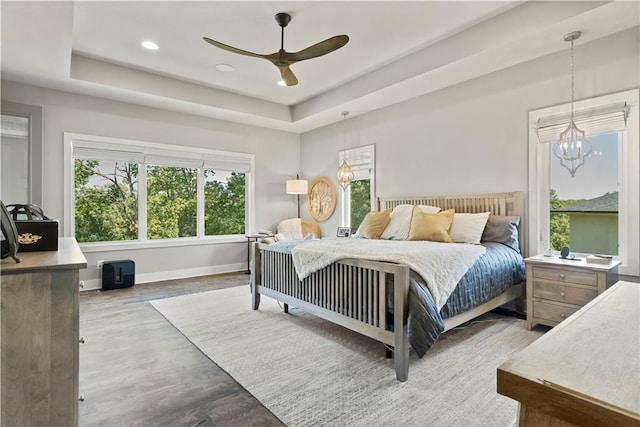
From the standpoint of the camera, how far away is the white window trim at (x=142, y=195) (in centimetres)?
444

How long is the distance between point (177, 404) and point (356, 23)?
11.7ft

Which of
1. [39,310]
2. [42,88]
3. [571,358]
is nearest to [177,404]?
[39,310]

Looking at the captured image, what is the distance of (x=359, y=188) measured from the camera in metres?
5.74

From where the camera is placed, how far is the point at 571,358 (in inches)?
23.8

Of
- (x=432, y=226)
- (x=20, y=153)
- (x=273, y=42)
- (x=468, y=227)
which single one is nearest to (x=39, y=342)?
(x=432, y=226)

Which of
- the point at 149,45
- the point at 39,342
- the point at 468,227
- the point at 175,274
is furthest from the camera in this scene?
the point at 175,274

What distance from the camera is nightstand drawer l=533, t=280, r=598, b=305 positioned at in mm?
2721

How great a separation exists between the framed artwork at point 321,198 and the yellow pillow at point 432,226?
2.44 meters

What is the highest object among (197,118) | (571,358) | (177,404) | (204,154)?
(197,118)

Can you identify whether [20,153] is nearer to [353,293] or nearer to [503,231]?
[353,293]

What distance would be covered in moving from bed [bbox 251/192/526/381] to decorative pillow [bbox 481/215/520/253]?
0.06 meters

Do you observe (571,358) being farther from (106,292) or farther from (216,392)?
(106,292)

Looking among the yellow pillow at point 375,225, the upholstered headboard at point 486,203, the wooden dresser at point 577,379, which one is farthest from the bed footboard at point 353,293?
the upholstered headboard at point 486,203

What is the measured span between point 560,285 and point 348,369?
6.73ft
